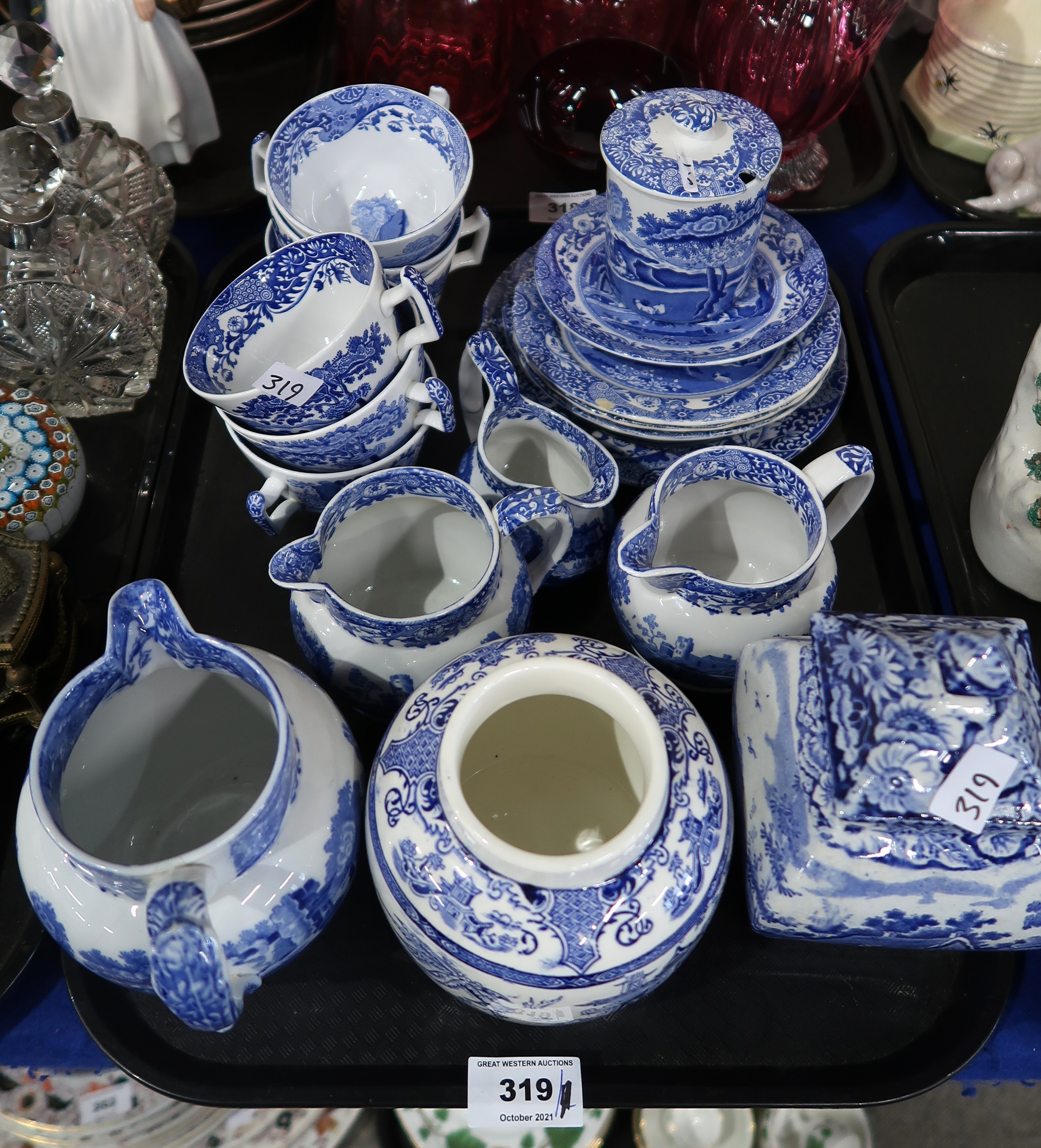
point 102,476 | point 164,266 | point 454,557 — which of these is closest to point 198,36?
point 164,266

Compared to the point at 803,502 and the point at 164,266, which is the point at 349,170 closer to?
the point at 164,266

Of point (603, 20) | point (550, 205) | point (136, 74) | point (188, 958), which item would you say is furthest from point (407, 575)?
point (603, 20)

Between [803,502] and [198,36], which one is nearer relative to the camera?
[803,502]

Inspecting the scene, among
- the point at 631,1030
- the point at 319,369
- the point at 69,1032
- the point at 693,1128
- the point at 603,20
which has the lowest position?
the point at 693,1128

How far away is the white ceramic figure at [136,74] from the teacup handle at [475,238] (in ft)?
1.52

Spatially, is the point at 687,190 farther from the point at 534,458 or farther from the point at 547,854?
the point at 547,854

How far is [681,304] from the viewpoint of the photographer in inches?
39.1

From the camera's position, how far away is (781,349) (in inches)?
41.4

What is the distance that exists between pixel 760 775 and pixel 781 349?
0.50 metres

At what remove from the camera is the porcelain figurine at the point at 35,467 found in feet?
3.29

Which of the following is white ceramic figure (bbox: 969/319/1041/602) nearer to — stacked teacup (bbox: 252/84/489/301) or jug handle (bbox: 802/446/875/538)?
jug handle (bbox: 802/446/875/538)

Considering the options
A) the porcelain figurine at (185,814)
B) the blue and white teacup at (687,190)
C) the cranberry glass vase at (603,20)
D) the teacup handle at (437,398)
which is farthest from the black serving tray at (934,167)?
the porcelain figurine at (185,814)

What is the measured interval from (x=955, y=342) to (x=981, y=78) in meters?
0.39

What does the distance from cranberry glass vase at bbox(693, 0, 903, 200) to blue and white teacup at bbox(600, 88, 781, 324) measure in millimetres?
363
